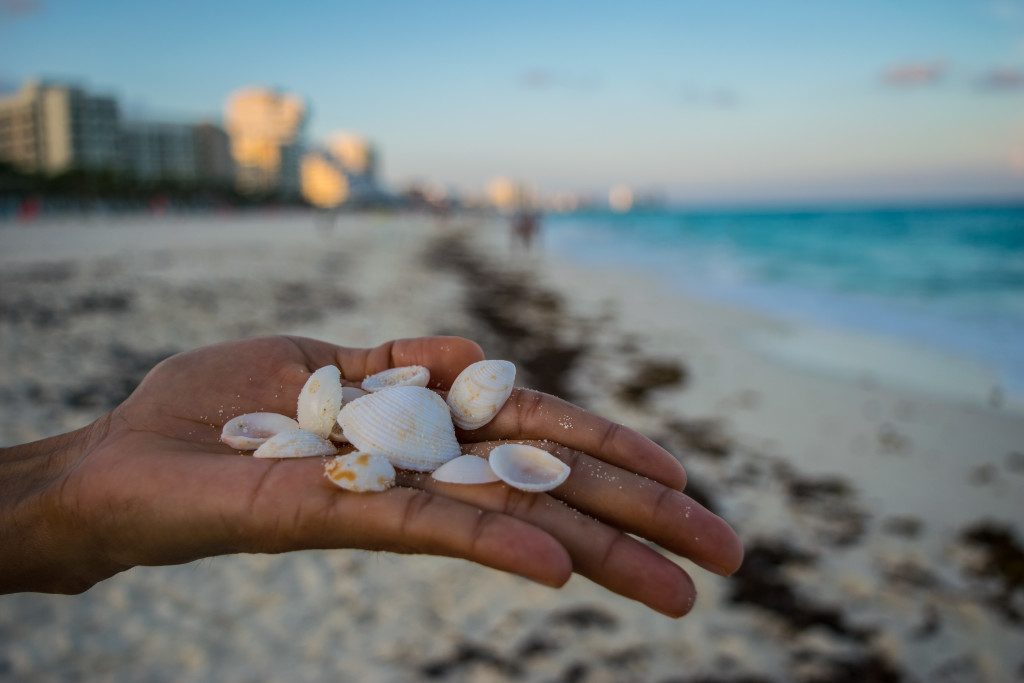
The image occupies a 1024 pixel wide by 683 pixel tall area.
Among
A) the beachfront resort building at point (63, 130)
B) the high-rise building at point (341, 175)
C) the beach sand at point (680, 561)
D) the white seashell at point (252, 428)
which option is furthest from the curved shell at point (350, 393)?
the beachfront resort building at point (63, 130)

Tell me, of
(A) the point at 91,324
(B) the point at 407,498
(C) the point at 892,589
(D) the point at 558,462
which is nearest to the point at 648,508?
(D) the point at 558,462

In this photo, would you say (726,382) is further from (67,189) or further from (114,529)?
(67,189)

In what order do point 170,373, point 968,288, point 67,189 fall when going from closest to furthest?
point 170,373
point 968,288
point 67,189

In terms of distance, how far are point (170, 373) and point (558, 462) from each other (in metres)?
1.59

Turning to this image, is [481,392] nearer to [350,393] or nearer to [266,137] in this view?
[350,393]

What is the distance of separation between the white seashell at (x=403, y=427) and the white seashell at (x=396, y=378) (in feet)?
0.64

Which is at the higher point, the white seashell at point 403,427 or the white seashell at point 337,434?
the white seashell at point 403,427

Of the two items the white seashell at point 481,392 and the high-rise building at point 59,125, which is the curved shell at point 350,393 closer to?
the white seashell at point 481,392

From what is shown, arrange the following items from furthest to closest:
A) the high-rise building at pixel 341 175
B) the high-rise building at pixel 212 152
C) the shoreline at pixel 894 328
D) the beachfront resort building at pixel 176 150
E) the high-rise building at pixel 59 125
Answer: the high-rise building at pixel 212 152, the beachfront resort building at pixel 176 150, the high-rise building at pixel 59 125, the high-rise building at pixel 341 175, the shoreline at pixel 894 328

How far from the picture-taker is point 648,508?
1805 millimetres

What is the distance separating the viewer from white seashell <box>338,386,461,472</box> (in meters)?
2.07

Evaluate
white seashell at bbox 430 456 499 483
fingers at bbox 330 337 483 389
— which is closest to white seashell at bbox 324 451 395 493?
white seashell at bbox 430 456 499 483

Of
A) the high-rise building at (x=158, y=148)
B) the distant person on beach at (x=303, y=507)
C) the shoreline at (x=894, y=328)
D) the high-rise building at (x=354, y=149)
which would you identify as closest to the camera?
the distant person on beach at (x=303, y=507)

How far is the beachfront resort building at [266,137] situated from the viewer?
133 meters
